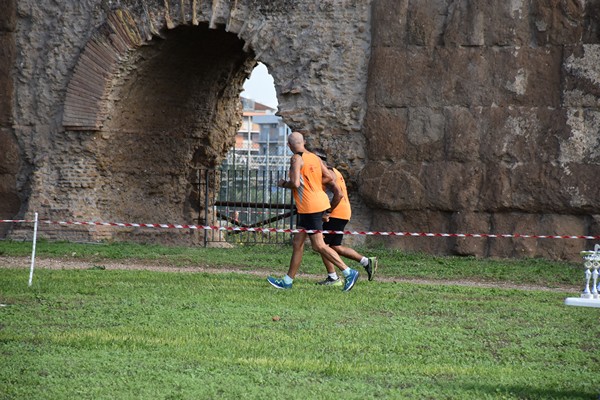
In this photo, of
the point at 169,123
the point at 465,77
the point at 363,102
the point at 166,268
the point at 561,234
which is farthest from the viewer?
the point at 169,123

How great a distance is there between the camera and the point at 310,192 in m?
11.0

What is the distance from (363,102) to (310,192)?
5.10m

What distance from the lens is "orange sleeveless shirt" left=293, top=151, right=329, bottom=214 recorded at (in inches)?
433

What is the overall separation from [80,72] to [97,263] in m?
3.95

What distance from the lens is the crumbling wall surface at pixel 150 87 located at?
16.0 metres

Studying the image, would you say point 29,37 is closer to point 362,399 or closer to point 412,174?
point 412,174

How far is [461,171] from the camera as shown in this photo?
1538cm

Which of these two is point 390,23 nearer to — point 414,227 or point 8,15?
point 414,227

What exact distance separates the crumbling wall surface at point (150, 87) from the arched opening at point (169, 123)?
0.02m

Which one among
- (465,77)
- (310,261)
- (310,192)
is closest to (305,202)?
(310,192)

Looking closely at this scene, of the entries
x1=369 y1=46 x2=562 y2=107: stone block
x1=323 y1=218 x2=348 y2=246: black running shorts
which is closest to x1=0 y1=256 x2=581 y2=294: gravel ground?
x1=323 y1=218 x2=348 y2=246: black running shorts

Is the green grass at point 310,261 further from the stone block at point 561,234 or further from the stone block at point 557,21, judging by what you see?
the stone block at point 557,21

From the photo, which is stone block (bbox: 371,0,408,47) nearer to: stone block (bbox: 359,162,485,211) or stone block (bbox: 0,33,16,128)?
stone block (bbox: 359,162,485,211)

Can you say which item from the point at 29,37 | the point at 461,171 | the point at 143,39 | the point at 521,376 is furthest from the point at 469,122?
the point at 521,376
